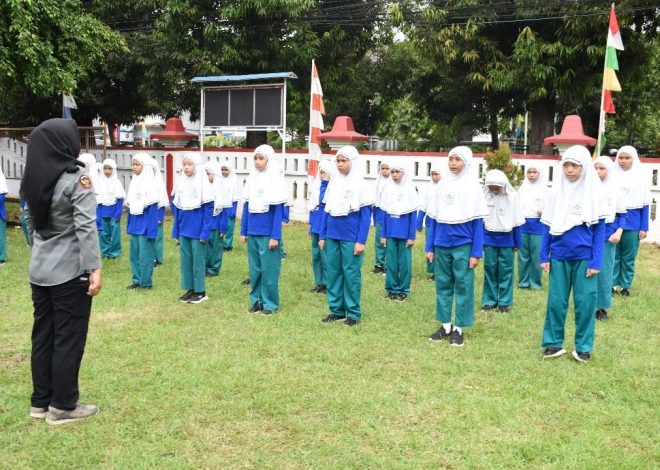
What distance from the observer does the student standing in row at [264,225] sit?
23.1ft

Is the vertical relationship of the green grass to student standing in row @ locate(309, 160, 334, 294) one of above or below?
below

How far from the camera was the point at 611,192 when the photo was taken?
21.1 feet

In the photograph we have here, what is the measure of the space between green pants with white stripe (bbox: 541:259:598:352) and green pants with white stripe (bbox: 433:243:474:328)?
73 centimetres

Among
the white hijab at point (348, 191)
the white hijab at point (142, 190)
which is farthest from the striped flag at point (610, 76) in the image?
the white hijab at point (142, 190)

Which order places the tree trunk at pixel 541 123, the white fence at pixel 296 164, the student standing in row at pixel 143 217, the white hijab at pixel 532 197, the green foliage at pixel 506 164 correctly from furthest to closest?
the tree trunk at pixel 541 123, the green foliage at pixel 506 164, the white fence at pixel 296 164, the white hijab at pixel 532 197, the student standing in row at pixel 143 217

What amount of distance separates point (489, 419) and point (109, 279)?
6129 mm

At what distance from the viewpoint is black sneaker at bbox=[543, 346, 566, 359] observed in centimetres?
568

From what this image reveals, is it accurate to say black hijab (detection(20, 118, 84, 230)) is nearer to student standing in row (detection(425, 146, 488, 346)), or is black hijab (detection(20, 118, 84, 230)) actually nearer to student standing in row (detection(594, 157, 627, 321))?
student standing in row (detection(425, 146, 488, 346))

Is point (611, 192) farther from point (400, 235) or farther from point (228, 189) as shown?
point (228, 189)

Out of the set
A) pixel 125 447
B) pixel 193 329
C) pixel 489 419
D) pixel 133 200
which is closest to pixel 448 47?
pixel 133 200

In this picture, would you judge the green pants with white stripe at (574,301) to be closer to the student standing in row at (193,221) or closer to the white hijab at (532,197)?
the white hijab at (532,197)

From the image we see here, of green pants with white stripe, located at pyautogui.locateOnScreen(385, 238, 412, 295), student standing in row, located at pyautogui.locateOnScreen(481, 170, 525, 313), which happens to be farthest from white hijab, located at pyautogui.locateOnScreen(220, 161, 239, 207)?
student standing in row, located at pyautogui.locateOnScreen(481, 170, 525, 313)

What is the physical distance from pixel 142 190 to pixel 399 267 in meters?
3.34

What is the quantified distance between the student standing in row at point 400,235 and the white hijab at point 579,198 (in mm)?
2721
